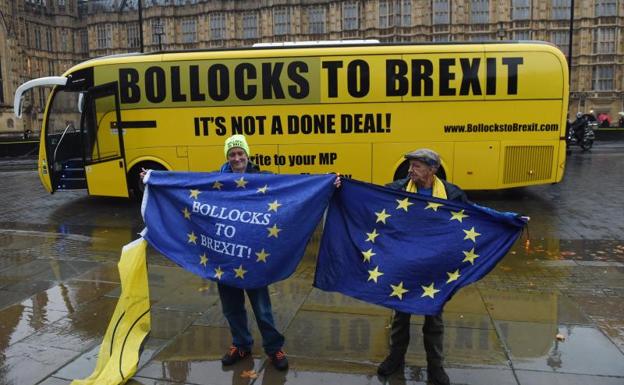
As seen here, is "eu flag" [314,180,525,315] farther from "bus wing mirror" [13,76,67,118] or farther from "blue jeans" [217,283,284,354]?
"bus wing mirror" [13,76,67,118]

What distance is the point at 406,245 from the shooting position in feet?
12.5

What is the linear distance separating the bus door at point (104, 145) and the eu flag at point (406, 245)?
8.44 meters

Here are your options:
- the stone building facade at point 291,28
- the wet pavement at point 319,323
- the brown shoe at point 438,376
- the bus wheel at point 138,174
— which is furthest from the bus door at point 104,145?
the stone building facade at point 291,28

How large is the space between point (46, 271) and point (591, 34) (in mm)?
61547

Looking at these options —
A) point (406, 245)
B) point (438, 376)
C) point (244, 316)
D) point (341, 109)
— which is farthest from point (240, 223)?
point (341, 109)

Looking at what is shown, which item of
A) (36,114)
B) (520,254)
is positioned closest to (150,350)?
(520,254)

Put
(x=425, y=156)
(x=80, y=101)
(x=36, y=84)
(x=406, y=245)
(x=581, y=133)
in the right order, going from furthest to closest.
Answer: (x=581, y=133)
(x=80, y=101)
(x=36, y=84)
(x=406, y=245)
(x=425, y=156)

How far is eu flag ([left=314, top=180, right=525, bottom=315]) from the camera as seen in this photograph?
369 centimetres

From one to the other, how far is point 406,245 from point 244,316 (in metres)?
1.37

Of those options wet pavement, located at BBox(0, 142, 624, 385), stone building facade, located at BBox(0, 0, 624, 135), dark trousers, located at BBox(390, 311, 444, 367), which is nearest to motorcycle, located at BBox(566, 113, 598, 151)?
wet pavement, located at BBox(0, 142, 624, 385)

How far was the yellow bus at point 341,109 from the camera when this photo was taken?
35.3 feet

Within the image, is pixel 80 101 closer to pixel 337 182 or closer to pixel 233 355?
pixel 233 355

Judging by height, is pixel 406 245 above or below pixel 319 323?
above

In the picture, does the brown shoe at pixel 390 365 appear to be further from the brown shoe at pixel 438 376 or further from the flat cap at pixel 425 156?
the flat cap at pixel 425 156
